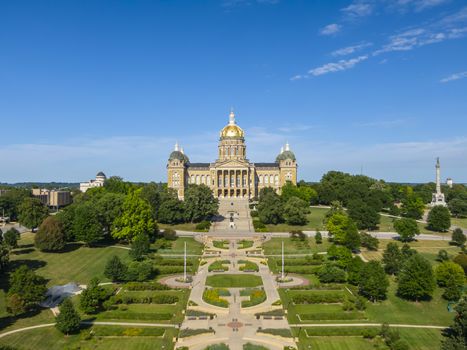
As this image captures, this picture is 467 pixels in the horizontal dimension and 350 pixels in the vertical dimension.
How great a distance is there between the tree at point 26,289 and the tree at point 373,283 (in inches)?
1408

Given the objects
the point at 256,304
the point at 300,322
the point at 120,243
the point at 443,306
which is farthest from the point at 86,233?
the point at 443,306

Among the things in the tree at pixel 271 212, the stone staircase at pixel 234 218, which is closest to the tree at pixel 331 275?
the stone staircase at pixel 234 218

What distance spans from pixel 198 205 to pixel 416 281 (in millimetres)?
52427

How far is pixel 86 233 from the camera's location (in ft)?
227

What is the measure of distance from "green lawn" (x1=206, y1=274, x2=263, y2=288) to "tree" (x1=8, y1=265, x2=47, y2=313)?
19817 mm

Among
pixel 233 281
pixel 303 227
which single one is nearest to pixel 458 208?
pixel 303 227

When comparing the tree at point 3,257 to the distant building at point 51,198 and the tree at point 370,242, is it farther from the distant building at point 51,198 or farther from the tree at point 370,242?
the distant building at point 51,198

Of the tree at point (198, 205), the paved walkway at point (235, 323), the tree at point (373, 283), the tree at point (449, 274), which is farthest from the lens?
the tree at point (198, 205)

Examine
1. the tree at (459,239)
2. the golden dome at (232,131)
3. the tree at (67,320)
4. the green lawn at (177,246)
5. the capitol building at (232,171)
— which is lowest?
the tree at (67,320)

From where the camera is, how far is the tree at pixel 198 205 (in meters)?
89.6

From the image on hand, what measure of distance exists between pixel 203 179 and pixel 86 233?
76801 millimetres

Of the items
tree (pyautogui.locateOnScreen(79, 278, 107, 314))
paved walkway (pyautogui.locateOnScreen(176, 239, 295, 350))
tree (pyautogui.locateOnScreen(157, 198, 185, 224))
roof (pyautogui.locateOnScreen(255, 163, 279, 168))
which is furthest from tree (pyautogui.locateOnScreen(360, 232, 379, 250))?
roof (pyautogui.locateOnScreen(255, 163, 279, 168))

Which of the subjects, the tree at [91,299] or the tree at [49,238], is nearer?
the tree at [91,299]

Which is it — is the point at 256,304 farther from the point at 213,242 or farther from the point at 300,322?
the point at 213,242
